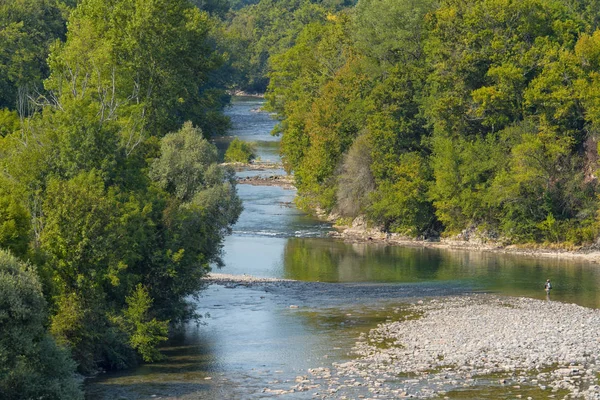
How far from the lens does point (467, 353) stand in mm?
48500

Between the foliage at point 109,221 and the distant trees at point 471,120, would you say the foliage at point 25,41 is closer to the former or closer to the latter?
the distant trees at point 471,120

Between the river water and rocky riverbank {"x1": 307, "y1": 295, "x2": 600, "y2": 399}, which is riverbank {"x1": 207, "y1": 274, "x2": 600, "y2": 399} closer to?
rocky riverbank {"x1": 307, "y1": 295, "x2": 600, "y2": 399}

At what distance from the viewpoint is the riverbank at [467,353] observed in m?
42.7

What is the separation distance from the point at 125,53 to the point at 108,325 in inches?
1265

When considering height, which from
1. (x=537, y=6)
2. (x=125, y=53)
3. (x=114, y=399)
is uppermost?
(x=537, y=6)

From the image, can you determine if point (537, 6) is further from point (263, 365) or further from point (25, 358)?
point (25, 358)

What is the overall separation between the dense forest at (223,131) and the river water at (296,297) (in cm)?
266

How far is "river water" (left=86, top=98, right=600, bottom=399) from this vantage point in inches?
1800

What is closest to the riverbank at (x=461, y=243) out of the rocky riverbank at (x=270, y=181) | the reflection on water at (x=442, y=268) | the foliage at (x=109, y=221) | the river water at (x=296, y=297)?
the reflection on water at (x=442, y=268)

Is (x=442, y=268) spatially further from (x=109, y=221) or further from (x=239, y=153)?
(x=239, y=153)

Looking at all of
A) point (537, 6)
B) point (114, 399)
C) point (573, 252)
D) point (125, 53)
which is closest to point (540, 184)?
point (573, 252)

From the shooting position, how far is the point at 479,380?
43969 millimetres

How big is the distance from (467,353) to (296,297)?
1881 centimetres

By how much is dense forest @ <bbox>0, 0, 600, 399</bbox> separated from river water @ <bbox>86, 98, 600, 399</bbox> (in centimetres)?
266
